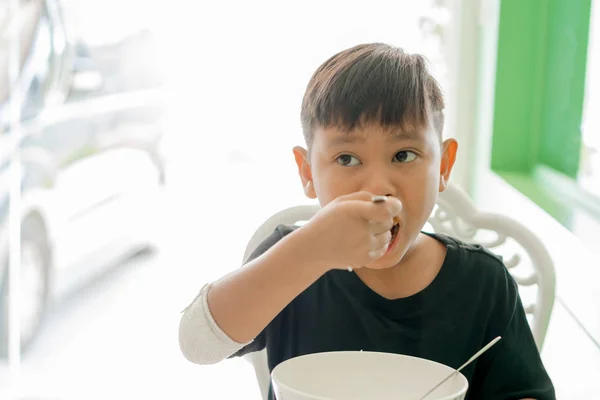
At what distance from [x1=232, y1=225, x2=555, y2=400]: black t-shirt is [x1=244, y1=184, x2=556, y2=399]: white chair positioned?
6.0 inches

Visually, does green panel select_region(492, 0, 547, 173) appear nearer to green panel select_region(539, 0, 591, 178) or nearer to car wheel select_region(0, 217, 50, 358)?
green panel select_region(539, 0, 591, 178)

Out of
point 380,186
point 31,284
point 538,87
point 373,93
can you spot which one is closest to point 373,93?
point 373,93

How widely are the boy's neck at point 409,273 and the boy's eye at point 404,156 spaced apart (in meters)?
0.16

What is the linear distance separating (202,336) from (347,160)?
0.83ft

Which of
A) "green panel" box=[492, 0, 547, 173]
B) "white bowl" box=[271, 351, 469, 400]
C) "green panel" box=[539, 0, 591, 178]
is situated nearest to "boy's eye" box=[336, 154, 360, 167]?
"white bowl" box=[271, 351, 469, 400]

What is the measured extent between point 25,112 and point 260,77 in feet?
2.55

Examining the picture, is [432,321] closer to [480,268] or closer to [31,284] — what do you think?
[480,268]

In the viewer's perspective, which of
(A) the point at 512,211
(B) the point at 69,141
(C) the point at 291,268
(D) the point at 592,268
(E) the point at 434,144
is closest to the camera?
(C) the point at 291,268

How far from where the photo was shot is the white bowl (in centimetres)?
69

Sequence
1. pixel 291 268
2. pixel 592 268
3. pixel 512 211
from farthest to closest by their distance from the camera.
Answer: pixel 512 211 → pixel 592 268 → pixel 291 268

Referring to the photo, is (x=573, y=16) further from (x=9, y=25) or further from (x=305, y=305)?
(x=9, y=25)

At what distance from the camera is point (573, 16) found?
1724 millimetres

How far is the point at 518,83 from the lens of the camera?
1.94 metres

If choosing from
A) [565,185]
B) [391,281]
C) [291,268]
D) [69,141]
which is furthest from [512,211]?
[69,141]
